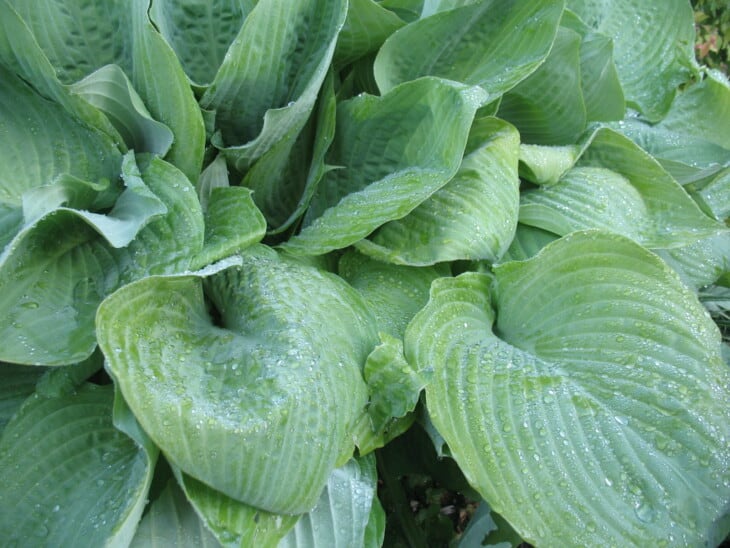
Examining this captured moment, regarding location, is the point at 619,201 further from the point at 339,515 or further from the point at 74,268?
the point at 74,268

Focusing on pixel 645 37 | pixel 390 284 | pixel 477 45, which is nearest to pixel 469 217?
pixel 390 284

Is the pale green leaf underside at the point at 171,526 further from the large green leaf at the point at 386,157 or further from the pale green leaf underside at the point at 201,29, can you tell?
the pale green leaf underside at the point at 201,29

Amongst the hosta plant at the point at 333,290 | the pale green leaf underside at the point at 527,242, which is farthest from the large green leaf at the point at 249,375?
the pale green leaf underside at the point at 527,242

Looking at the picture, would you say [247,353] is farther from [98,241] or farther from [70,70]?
[70,70]

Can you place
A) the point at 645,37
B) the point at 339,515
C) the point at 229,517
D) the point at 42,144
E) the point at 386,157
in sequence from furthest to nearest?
the point at 645,37
the point at 386,157
the point at 42,144
the point at 339,515
the point at 229,517

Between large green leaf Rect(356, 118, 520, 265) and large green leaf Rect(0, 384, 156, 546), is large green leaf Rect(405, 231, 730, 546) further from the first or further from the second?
large green leaf Rect(0, 384, 156, 546)

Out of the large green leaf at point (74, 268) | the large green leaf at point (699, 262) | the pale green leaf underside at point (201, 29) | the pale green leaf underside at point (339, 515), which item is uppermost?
the pale green leaf underside at point (201, 29)
